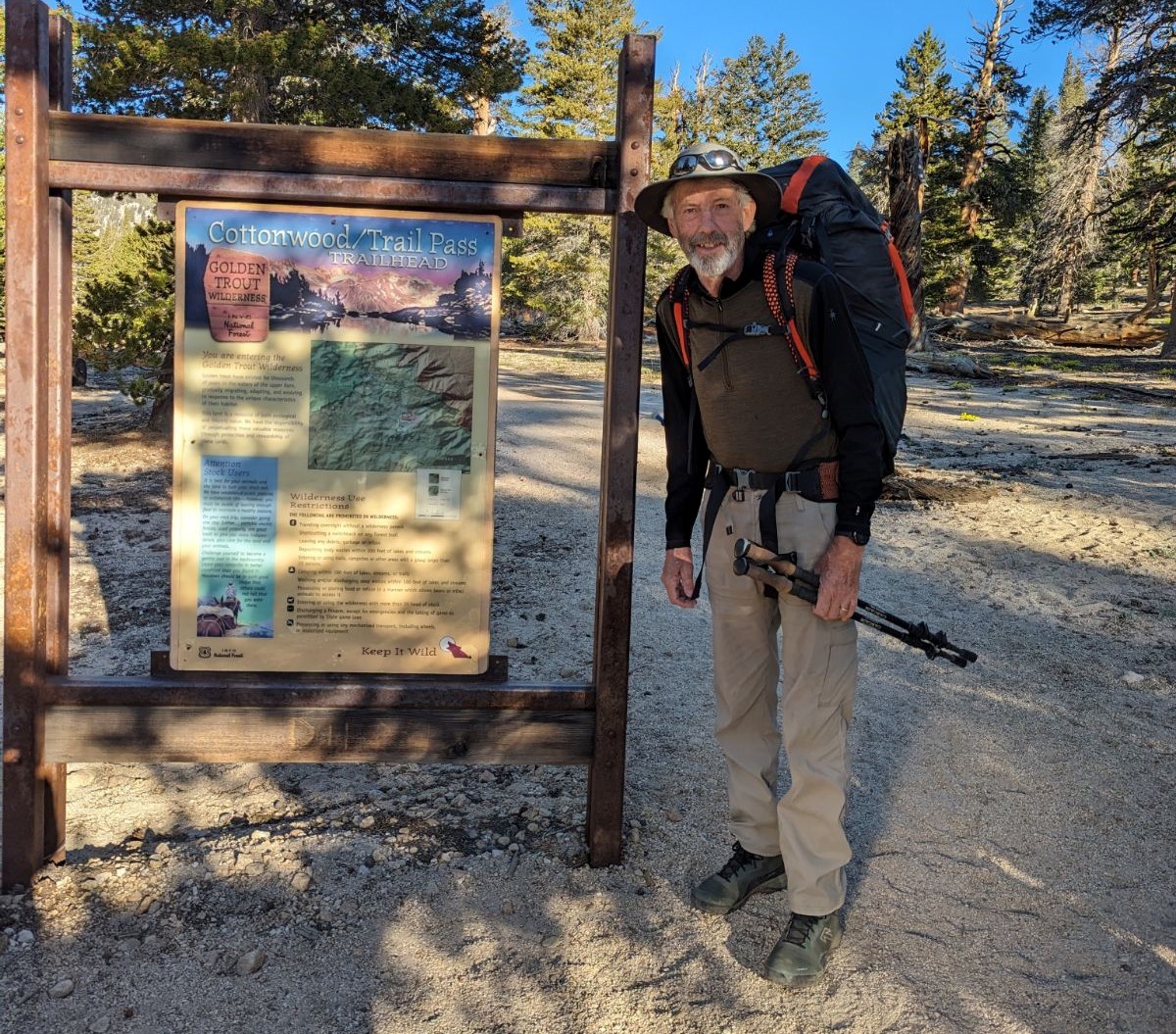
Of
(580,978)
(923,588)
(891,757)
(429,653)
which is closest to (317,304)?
(429,653)

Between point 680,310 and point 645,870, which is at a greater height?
point 680,310

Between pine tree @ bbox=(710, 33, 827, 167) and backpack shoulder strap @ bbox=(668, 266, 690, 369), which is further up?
pine tree @ bbox=(710, 33, 827, 167)

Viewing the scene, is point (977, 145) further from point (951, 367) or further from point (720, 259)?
point (720, 259)

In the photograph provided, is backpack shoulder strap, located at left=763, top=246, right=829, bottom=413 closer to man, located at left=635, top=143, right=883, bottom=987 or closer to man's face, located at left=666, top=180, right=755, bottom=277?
man, located at left=635, top=143, right=883, bottom=987

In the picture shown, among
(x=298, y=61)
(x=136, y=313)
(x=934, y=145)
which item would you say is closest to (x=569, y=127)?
(x=934, y=145)

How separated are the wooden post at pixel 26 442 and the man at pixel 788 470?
5.84 feet

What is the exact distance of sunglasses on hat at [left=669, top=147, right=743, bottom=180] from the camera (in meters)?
2.93

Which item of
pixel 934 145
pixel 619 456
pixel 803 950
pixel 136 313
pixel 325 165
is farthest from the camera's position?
pixel 934 145

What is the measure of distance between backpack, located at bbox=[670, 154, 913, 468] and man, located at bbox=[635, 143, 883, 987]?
0.14ft

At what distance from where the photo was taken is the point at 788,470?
2977 millimetres

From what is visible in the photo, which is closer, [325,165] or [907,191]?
[325,165]

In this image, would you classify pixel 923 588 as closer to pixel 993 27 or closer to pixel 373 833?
pixel 373 833

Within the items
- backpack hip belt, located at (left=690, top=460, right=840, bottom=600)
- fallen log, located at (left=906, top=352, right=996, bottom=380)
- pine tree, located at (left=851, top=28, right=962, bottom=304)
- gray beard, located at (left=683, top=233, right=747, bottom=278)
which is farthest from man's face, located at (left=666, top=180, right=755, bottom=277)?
pine tree, located at (left=851, top=28, right=962, bottom=304)

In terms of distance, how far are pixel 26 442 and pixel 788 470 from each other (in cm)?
228
